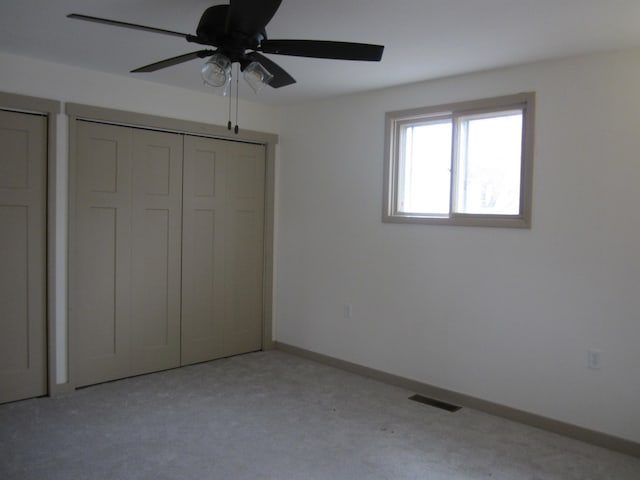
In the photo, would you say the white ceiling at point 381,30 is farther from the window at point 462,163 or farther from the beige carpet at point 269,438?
the beige carpet at point 269,438

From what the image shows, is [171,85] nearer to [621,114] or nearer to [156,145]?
[156,145]

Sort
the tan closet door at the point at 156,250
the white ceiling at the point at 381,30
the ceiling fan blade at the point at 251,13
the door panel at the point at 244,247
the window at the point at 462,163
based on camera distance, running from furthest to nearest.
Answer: the door panel at the point at 244,247
the tan closet door at the point at 156,250
the window at the point at 462,163
the white ceiling at the point at 381,30
the ceiling fan blade at the point at 251,13

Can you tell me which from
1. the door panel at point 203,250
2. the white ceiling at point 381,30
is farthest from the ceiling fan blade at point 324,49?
the door panel at point 203,250

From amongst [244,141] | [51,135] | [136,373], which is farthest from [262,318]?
[51,135]

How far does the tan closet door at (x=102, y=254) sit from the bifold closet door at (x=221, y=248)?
52 cm

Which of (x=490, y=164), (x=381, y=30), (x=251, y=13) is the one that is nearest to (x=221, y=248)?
(x=490, y=164)

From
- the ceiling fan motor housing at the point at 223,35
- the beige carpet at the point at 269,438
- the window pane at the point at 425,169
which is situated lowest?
the beige carpet at the point at 269,438

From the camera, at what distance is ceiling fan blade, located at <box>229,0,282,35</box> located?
5.98ft

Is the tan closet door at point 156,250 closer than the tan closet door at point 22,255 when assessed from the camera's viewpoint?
No

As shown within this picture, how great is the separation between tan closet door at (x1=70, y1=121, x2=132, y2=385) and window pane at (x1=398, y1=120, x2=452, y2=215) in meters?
2.18

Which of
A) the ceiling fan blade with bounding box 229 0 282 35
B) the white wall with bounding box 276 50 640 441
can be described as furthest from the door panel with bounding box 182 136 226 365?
the ceiling fan blade with bounding box 229 0 282 35

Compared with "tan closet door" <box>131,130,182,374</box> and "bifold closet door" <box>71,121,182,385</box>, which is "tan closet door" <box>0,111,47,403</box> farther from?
"tan closet door" <box>131,130,182,374</box>

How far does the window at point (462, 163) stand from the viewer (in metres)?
3.43

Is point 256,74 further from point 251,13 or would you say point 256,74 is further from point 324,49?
point 251,13
